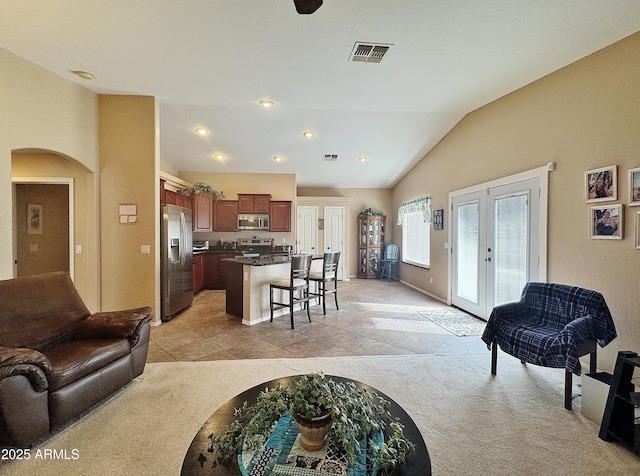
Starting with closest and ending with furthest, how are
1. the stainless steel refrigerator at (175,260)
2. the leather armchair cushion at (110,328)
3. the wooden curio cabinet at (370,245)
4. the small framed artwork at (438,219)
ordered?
the leather armchair cushion at (110,328) < the stainless steel refrigerator at (175,260) < the small framed artwork at (438,219) < the wooden curio cabinet at (370,245)

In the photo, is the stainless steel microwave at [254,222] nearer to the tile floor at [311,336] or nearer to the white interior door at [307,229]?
the white interior door at [307,229]

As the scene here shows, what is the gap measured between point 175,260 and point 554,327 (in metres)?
4.66

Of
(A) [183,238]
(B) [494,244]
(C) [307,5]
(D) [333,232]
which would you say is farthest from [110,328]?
(D) [333,232]

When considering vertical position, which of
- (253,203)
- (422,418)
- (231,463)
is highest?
(253,203)

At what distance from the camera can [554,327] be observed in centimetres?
250

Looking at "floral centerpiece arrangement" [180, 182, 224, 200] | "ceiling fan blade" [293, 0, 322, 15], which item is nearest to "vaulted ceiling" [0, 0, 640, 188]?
"ceiling fan blade" [293, 0, 322, 15]

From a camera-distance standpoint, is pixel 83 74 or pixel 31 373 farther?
pixel 83 74

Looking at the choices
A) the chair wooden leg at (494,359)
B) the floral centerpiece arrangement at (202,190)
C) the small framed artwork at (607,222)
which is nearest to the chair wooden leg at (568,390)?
the chair wooden leg at (494,359)

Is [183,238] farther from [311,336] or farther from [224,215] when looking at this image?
[311,336]

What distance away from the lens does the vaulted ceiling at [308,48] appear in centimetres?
221

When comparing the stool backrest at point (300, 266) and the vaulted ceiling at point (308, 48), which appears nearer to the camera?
the vaulted ceiling at point (308, 48)

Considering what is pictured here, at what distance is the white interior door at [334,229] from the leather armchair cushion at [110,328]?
5.80 m

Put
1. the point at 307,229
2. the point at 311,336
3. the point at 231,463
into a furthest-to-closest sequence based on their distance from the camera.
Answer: the point at 307,229
the point at 311,336
the point at 231,463

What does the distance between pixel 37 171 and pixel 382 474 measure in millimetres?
5283
